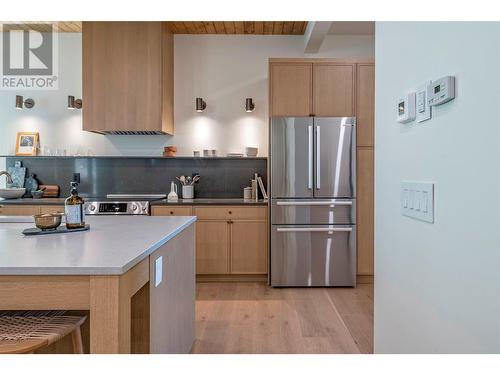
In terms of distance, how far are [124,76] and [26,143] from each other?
1596 millimetres

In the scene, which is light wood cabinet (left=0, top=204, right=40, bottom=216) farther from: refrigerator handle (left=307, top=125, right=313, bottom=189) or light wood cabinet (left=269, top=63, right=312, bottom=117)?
refrigerator handle (left=307, top=125, right=313, bottom=189)

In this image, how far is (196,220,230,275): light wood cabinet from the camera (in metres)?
4.11

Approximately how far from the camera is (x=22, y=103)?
4676 mm

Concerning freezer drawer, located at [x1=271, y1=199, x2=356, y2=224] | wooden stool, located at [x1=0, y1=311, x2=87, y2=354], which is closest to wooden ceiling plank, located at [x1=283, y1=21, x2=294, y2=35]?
freezer drawer, located at [x1=271, y1=199, x2=356, y2=224]

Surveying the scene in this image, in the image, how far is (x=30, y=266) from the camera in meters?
1.20

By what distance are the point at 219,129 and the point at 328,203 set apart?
1.64 meters

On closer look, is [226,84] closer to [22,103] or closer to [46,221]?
[22,103]

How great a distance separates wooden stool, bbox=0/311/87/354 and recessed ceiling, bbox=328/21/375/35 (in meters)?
3.85

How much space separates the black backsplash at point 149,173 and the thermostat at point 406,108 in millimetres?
3270

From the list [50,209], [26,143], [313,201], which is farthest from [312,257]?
[26,143]

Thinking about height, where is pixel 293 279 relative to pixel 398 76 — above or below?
below

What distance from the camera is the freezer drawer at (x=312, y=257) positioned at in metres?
4.00

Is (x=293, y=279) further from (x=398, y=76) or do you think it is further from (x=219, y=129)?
(x=398, y=76)
